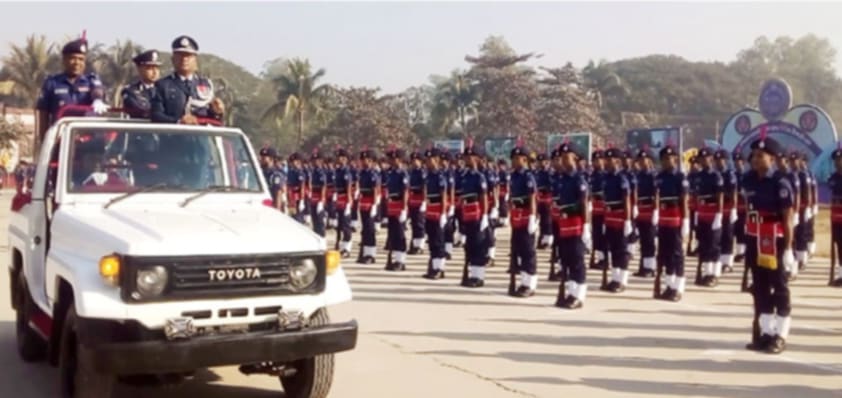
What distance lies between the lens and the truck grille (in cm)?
512

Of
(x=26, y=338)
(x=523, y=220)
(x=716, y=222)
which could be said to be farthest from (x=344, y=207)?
(x=26, y=338)

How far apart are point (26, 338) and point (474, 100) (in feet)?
139

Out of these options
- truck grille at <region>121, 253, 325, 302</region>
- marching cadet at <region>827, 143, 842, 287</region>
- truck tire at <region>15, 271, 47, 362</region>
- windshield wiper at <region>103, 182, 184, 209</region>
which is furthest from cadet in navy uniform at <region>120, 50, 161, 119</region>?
marching cadet at <region>827, 143, 842, 287</region>

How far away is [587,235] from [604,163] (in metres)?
2.48

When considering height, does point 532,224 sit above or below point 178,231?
below

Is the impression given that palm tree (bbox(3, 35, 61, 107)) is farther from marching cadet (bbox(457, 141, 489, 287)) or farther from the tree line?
marching cadet (bbox(457, 141, 489, 287))

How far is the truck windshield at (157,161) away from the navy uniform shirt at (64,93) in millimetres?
2165

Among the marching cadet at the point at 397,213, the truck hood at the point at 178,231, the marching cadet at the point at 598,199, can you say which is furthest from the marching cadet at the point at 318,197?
the truck hood at the point at 178,231

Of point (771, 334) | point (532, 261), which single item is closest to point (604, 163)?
point (532, 261)

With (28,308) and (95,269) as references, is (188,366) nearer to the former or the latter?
(95,269)

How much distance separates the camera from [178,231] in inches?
214

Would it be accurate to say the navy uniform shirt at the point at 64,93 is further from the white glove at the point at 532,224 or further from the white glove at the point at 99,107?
the white glove at the point at 532,224

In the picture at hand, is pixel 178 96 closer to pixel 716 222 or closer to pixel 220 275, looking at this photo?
pixel 220 275

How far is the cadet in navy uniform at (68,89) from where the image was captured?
8531mm
